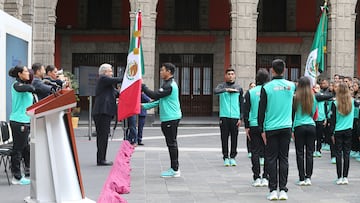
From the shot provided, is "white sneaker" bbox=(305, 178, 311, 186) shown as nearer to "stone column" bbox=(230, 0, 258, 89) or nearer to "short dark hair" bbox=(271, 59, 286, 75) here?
"short dark hair" bbox=(271, 59, 286, 75)

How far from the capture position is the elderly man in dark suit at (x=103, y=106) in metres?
12.0

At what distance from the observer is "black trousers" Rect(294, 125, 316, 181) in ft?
33.3

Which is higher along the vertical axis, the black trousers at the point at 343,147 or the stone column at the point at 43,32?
the stone column at the point at 43,32

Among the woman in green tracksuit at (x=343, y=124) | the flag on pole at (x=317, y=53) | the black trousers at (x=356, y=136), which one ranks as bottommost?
the black trousers at (x=356, y=136)

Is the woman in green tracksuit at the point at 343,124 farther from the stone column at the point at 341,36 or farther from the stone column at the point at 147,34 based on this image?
the stone column at the point at 341,36

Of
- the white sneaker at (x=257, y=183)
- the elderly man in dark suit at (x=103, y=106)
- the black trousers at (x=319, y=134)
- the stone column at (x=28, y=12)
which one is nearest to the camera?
the white sneaker at (x=257, y=183)

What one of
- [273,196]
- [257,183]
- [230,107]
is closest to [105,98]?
[230,107]

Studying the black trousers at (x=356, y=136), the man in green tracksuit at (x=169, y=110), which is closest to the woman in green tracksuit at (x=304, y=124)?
the man in green tracksuit at (x=169, y=110)

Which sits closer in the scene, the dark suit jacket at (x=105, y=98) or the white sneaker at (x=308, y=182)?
the white sneaker at (x=308, y=182)

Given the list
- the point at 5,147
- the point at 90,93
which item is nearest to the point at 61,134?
the point at 5,147

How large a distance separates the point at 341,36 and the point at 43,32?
40.8ft

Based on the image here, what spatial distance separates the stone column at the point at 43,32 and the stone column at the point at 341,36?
38.3ft

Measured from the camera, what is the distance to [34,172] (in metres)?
7.99

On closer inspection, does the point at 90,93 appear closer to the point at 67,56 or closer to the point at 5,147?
the point at 5,147
